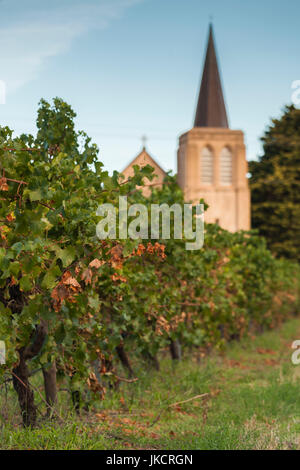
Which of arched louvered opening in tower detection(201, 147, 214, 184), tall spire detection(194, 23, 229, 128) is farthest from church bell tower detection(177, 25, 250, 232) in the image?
tall spire detection(194, 23, 229, 128)

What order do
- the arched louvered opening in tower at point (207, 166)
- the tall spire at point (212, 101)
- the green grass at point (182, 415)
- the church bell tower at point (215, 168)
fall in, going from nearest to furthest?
1. the green grass at point (182, 415)
2. the church bell tower at point (215, 168)
3. the arched louvered opening in tower at point (207, 166)
4. the tall spire at point (212, 101)

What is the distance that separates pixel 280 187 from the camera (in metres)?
34.6

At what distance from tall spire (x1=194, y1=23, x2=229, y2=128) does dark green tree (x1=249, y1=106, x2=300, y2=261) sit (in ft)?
18.4

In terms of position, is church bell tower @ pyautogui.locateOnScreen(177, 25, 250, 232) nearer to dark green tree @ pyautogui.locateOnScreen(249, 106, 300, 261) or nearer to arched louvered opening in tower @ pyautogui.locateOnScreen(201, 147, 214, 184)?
arched louvered opening in tower @ pyautogui.locateOnScreen(201, 147, 214, 184)

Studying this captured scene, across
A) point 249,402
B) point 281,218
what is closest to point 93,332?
point 249,402

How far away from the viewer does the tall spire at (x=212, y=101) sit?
40844 millimetres

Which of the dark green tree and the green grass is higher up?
the dark green tree

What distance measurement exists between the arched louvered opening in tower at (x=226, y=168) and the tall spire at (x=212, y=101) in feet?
10.4

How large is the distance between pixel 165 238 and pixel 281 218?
28.8m

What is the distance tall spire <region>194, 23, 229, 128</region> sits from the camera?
134ft

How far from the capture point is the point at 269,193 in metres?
36.3

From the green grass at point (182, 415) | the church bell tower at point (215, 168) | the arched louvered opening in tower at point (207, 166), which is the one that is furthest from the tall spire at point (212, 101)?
the green grass at point (182, 415)

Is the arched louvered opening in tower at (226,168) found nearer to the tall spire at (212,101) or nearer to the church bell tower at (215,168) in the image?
the church bell tower at (215,168)
